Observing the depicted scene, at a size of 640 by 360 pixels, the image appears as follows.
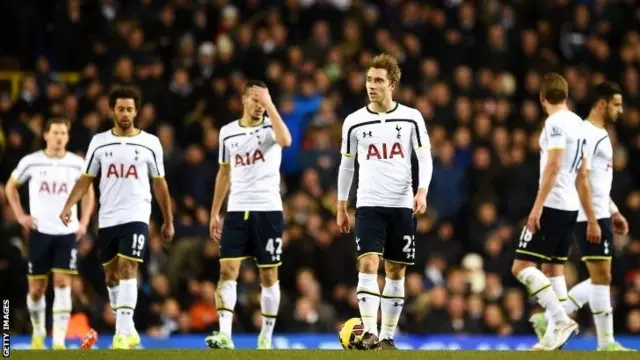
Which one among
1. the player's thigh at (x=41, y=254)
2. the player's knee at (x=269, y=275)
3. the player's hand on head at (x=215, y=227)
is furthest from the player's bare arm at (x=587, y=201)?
the player's thigh at (x=41, y=254)

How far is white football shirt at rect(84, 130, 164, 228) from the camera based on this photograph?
15.6 meters

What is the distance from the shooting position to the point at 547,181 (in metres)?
14.8

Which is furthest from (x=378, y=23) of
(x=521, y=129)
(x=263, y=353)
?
(x=263, y=353)

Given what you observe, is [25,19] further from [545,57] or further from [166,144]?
[545,57]

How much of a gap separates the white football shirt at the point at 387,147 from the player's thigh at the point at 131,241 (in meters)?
2.69

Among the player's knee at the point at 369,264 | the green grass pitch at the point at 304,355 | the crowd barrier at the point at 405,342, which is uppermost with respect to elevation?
the player's knee at the point at 369,264

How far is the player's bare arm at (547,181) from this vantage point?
48.5ft

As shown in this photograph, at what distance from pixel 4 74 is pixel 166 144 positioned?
4.02m

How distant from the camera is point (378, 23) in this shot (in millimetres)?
25203

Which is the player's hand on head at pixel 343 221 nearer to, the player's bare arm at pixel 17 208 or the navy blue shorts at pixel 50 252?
the navy blue shorts at pixel 50 252

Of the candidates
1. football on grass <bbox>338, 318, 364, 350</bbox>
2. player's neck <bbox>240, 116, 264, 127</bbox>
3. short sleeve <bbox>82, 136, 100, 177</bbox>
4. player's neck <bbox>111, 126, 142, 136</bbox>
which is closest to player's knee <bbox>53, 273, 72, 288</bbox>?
short sleeve <bbox>82, 136, 100, 177</bbox>

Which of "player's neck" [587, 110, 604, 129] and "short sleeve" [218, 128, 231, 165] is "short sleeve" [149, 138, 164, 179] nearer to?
"short sleeve" [218, 128, 231, 165]

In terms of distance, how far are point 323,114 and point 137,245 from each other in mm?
7526

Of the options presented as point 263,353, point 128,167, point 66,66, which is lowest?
Answer: point 263,353
